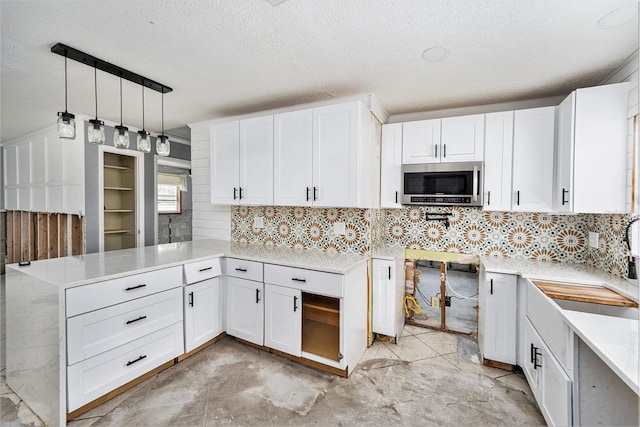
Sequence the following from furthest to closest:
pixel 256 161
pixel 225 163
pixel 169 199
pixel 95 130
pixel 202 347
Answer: pixel 169 199 → pixel 225 163 → pixel 256 161 → pixel 202 347 → pixel 95 130

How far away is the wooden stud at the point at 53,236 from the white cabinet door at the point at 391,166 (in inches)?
177

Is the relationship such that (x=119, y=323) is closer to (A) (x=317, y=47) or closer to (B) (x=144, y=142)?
(B) (x=144, y=142)

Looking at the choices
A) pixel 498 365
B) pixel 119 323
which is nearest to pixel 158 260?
pixel 119 323

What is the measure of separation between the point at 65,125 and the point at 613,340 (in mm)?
3041

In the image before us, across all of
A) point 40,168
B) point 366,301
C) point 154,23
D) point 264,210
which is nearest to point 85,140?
point 40,168

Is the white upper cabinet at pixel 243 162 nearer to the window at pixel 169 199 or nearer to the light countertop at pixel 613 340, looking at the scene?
the light countertop at pixel 613 340

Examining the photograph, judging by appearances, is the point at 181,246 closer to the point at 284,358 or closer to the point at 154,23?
the point at 284,358

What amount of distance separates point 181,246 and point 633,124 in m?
3.89

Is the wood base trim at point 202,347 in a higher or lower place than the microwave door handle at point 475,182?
lower

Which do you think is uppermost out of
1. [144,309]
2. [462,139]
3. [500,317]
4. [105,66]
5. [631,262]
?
[105,66]

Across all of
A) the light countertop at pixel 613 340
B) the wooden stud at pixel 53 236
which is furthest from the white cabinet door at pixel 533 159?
the wooden stud at pixel 53 236

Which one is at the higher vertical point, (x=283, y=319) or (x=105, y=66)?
(x=105, y=66)

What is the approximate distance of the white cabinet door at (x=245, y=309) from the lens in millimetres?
2533

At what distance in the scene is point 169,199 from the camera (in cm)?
579
